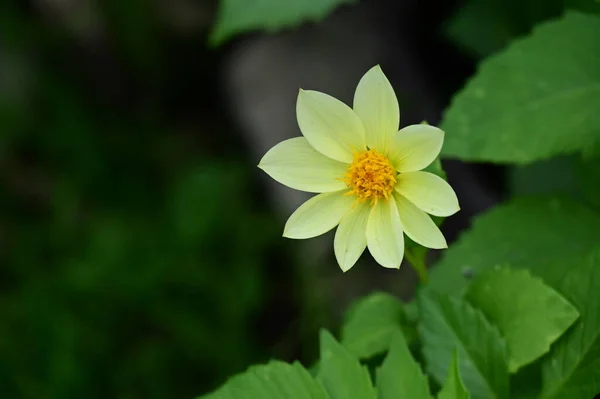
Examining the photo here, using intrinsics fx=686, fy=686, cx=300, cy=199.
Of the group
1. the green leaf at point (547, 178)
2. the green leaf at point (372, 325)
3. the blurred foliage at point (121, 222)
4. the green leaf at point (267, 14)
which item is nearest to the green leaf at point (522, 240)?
the green leaf at point (372, 325)

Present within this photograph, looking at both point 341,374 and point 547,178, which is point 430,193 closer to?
point 341,374

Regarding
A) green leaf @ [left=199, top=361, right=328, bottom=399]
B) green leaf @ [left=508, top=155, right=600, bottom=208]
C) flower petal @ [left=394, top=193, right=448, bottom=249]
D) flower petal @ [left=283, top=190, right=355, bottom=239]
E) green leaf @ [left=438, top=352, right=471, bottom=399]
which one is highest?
green leaf @ [left=508, top=155, right=600, bottom=208]

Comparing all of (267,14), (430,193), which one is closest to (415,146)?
(430,193)

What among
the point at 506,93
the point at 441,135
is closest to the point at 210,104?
the point at 506,93

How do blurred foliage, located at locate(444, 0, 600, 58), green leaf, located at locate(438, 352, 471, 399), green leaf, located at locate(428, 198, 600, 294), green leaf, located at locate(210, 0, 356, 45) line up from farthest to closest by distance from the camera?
blurred foliage, located at locate(444, 0, 600, 58), green leaf, located at locate(210, 0, 356, 45), green leaf, located at locate(428, 198, 600, 294), green leaf, located at locate(438, 352, 471, 399)

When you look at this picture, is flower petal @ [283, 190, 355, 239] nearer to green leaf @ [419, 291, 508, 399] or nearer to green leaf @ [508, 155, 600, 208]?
green leaf @ [419, 291, 508, 399]

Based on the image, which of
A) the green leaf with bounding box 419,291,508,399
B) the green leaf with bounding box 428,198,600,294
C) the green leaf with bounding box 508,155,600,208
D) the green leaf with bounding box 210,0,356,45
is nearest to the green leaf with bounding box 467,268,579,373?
the green leaf with bounding box 419,291,508,399

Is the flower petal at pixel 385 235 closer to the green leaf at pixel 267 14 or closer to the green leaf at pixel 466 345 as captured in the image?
the green leaf at pixel 466 345

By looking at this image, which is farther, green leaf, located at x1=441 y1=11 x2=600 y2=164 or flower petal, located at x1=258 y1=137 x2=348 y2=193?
green leaf, located at x1=441 y1=11 x2=600 y2=164

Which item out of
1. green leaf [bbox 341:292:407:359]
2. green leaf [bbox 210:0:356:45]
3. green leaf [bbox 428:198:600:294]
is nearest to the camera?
green leaf [bbox 341:292:407:359]
